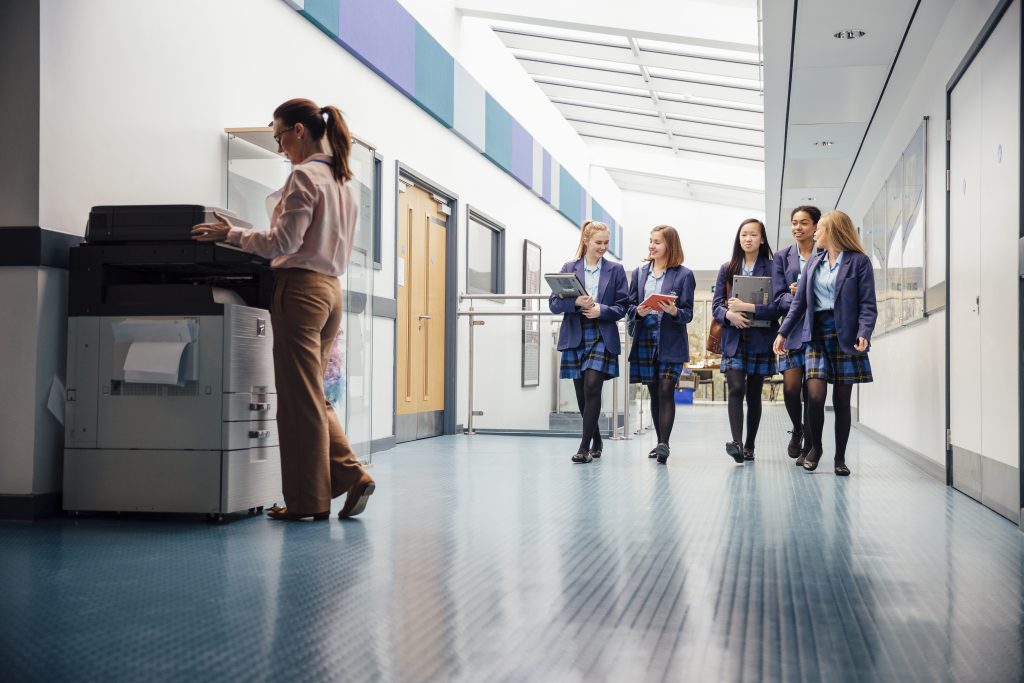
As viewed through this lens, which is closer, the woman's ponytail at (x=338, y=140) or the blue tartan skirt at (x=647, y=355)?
the woman's ponytail at (x=338, y=140)

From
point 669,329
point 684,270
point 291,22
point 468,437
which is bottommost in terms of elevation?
point 468,437

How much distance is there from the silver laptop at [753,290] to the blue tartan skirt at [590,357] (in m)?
0.79

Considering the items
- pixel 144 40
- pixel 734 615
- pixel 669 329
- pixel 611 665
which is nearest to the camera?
pixel 611 665

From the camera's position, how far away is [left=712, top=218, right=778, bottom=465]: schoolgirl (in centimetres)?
555

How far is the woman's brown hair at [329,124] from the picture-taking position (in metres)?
3.33

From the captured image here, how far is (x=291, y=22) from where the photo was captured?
525 centimetres

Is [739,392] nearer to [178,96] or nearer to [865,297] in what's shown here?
[865,297]

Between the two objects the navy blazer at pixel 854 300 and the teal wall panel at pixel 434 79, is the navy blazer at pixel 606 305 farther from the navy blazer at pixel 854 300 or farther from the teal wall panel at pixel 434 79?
the teal wall panel at pixel 434 79

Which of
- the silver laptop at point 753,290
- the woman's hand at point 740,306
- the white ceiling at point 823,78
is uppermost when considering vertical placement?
the white ceiling at point 823,78

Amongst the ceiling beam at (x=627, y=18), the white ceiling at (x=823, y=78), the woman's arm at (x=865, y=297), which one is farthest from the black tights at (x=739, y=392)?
the ceiling beam at (x=627, y=18)

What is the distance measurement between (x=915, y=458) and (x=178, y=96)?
14.6 feet

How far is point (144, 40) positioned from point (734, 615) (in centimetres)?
318

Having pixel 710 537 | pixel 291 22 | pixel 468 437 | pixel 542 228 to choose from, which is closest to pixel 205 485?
pixel 710 537

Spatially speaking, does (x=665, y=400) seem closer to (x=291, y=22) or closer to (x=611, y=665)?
(x=291, y=22)
